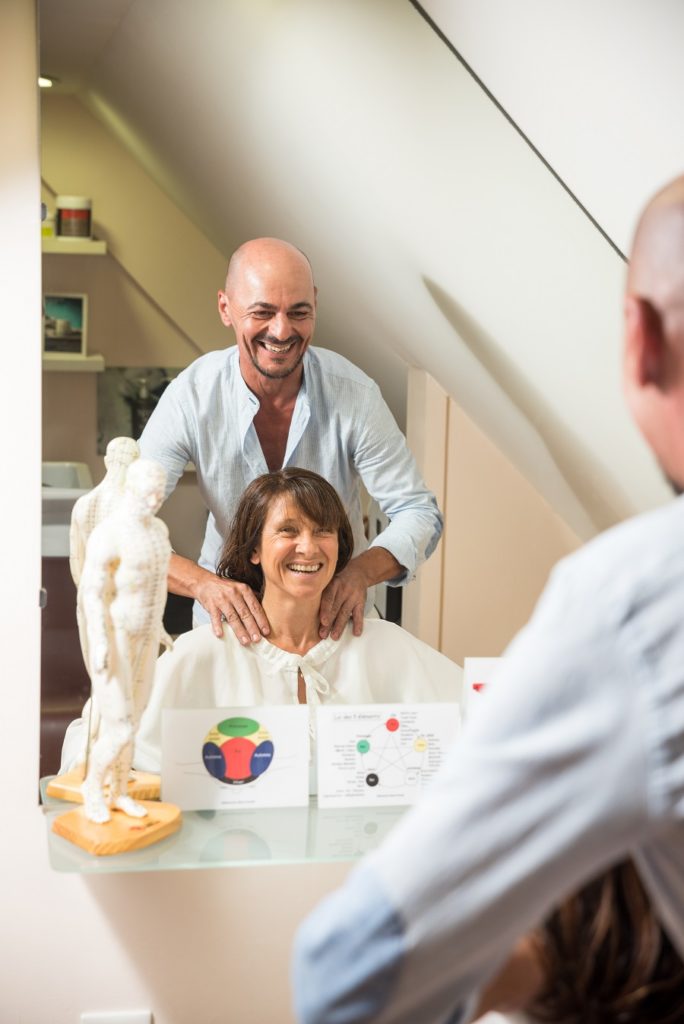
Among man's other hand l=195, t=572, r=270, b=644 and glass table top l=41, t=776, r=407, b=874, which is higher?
man's other hand l=195, t=572, r=270, b=644

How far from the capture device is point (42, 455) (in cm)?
154

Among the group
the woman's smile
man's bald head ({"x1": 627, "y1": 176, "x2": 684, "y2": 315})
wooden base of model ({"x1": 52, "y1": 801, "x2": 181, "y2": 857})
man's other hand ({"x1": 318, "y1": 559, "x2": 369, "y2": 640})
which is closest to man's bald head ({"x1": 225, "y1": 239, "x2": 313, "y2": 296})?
the woman's smile

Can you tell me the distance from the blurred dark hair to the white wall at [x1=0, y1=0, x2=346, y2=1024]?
3.08 ft

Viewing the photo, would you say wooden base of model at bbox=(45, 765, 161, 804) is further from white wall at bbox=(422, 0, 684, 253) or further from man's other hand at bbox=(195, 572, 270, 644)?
white wall at bbox=(422, 0, 684, 253)

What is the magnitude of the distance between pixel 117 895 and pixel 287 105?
1.13 m

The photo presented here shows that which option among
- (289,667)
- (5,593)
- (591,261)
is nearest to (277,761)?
(289,667)

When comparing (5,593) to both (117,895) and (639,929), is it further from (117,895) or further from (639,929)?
(639,929)

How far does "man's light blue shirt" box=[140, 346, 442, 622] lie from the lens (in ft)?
5.21

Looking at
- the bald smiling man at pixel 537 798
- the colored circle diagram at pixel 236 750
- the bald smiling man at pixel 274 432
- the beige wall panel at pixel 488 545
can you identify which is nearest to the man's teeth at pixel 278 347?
the bald smiling man at pixel 274 432

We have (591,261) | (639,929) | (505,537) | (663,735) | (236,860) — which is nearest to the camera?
(663,735)

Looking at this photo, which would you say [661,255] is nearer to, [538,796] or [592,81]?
[538,796]

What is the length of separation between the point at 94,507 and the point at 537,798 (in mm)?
1056

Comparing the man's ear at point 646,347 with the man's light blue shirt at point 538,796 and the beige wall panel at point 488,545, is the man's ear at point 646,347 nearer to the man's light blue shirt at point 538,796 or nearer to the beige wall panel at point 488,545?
the man's light blue shirt at point 538,796

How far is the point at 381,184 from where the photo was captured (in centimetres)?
160
